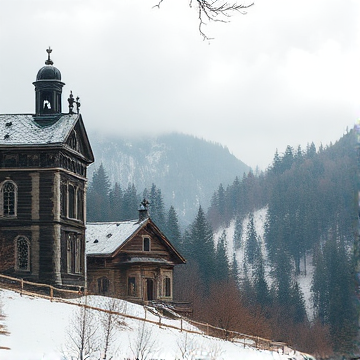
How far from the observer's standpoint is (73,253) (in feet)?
172

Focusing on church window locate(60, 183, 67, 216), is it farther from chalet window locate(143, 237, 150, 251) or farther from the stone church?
chalet window locate(143, 237, 150, 251)

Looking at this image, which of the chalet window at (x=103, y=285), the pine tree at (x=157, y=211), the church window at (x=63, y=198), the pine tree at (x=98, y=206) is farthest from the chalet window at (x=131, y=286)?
the pine tree at (x=157, y=211)

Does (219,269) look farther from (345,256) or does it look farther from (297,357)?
(297,357)

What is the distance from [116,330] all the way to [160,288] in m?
24.1

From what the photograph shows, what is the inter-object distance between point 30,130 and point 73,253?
7.77 meters

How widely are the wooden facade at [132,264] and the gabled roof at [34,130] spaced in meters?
12.5

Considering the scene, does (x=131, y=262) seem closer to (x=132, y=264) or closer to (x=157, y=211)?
(x=132, y=264)

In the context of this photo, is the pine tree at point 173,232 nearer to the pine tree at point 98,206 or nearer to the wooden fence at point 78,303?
the pine tree at point 98,206

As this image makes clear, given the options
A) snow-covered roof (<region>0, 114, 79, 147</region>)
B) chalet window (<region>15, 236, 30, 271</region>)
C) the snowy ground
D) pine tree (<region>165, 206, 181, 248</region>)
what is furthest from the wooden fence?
pine tree (<region>165, 206, 181, 248</region>)

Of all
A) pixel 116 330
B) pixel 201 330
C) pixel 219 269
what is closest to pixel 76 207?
pixel 201 330

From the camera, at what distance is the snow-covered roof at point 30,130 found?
4931 cm

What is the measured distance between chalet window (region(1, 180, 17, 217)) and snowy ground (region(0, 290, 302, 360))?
6.65 metres

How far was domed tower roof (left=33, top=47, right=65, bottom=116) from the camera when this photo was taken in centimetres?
5281

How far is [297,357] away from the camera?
4878 cm
